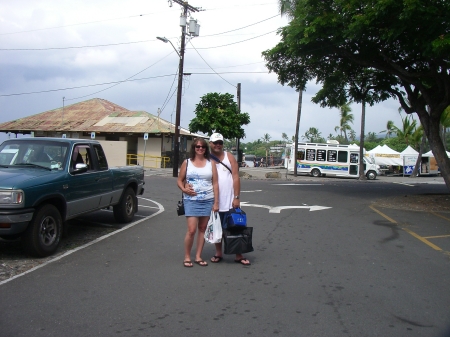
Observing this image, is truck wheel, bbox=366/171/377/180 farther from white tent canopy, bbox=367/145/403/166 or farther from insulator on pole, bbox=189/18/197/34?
insulator on pole, bbox=189/18/197/34

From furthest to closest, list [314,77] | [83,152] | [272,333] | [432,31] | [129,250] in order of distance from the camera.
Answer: [314,77] → [432,31] → [83,152] → [129,250] → [272,333]

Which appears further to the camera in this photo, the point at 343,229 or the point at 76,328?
the point at 343,229

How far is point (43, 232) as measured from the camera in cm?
700

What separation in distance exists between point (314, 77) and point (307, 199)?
6.07 meters

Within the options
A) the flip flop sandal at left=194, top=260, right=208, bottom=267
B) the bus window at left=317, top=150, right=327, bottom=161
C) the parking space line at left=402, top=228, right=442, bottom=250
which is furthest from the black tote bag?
the bus window at left=317, top=150, right=327, bottom=161

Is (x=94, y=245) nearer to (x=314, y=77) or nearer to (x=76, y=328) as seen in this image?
(x=76, y=328)

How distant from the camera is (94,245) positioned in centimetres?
795

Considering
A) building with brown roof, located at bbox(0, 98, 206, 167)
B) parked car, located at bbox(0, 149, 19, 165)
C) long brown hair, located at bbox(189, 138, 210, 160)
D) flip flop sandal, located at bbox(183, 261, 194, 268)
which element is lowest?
flip flop sandal, located at bbox(183, 261, 194, 268)

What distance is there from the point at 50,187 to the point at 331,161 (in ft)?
99.7

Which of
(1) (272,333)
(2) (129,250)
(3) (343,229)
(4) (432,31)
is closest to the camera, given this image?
(1) (272,333)

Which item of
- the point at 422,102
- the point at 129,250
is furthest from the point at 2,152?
the point at 422,102

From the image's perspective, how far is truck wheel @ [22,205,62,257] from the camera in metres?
6.71

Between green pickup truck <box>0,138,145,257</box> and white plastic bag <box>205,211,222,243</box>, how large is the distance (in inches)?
99.3

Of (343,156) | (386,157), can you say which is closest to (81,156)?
(343,156)
